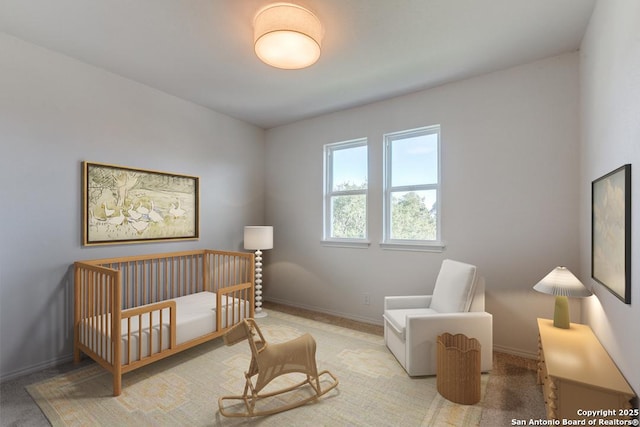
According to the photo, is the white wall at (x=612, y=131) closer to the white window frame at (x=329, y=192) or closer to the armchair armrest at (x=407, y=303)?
the armchair armrest at (x=407, y=303)

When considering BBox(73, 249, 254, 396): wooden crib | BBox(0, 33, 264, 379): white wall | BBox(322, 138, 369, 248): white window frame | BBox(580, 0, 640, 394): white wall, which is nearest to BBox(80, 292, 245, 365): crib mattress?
→ BBox(73, 249, 254, 396): wooden crib

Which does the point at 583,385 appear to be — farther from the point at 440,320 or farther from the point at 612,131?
the point at 612,131

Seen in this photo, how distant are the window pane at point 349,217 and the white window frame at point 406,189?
0.97ft

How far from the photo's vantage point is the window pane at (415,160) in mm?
3204

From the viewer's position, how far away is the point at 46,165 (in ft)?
7.89

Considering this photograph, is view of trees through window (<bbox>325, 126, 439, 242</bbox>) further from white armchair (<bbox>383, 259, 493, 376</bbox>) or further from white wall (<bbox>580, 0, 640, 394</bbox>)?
white wall (<bbox>580, 0, 640, 394</bbox>)

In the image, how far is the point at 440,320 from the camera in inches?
88.1

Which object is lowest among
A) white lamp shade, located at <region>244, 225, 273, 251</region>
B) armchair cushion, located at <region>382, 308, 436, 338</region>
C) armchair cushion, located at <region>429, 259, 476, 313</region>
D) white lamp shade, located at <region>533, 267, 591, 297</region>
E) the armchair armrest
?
armchair cushion, located at <region>382, 308, 436, 338</region>

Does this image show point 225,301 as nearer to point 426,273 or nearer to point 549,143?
point 426,273

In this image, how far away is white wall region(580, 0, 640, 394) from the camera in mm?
1313

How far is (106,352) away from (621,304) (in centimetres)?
320

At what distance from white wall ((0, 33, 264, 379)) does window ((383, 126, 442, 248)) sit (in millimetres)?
2547

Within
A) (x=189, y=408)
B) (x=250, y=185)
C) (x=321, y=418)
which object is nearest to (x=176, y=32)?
(x=250, y=185)

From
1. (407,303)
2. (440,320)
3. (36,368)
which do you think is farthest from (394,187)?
(36,368)
